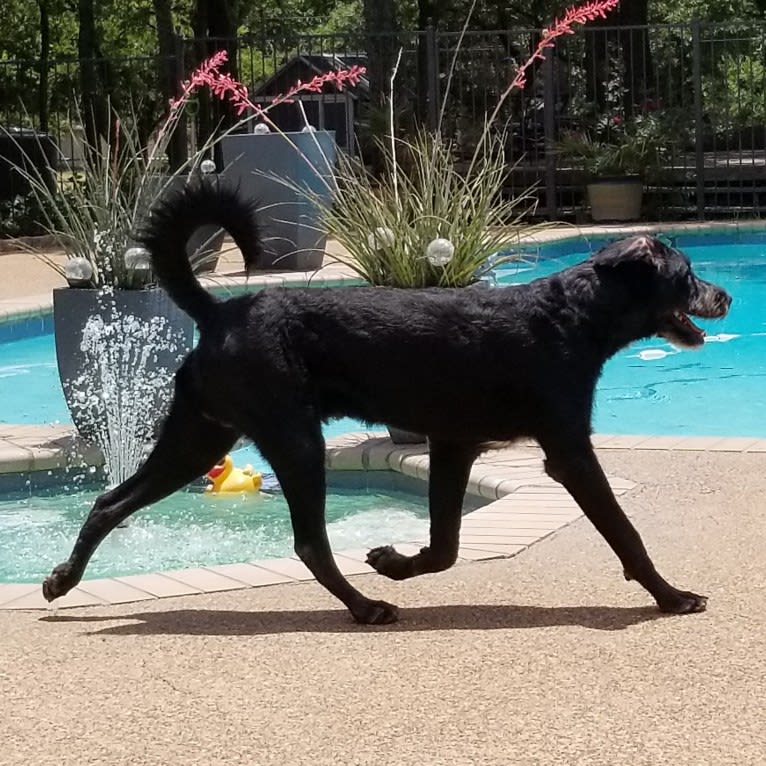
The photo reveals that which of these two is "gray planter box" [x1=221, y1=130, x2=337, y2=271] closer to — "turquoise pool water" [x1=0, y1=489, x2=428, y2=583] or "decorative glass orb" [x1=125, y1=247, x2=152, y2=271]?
"decorative glass orb" [x1=125, y1=247, x2=152, y2=271]

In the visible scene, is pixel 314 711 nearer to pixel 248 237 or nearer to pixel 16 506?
pixel 248 237

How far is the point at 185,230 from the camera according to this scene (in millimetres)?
4414

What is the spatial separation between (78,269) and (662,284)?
354cm

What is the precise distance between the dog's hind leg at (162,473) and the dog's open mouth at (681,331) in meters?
1.35

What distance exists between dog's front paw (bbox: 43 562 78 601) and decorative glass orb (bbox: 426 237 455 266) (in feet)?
8.22

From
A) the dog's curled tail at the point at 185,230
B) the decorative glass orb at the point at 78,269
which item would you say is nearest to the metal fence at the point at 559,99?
the decorative glass orb at the point at 78,269

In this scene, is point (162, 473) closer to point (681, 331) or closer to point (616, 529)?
point (616, 529)

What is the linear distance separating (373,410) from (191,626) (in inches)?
32.4

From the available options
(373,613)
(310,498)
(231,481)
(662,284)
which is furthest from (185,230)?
(231,481)

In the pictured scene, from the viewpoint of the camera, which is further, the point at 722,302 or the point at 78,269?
the point at 78,269

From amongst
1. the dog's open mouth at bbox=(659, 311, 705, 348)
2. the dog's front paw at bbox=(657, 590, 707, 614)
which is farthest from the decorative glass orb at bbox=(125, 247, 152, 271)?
the dog's front paw at bbox=(657, 590, 707, 614)

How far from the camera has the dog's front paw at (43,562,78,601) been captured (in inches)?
176

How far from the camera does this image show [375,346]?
4.26 m

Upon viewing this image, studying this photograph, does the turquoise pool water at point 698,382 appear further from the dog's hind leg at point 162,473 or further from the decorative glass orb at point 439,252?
the dog's hind leg at point 162,473
